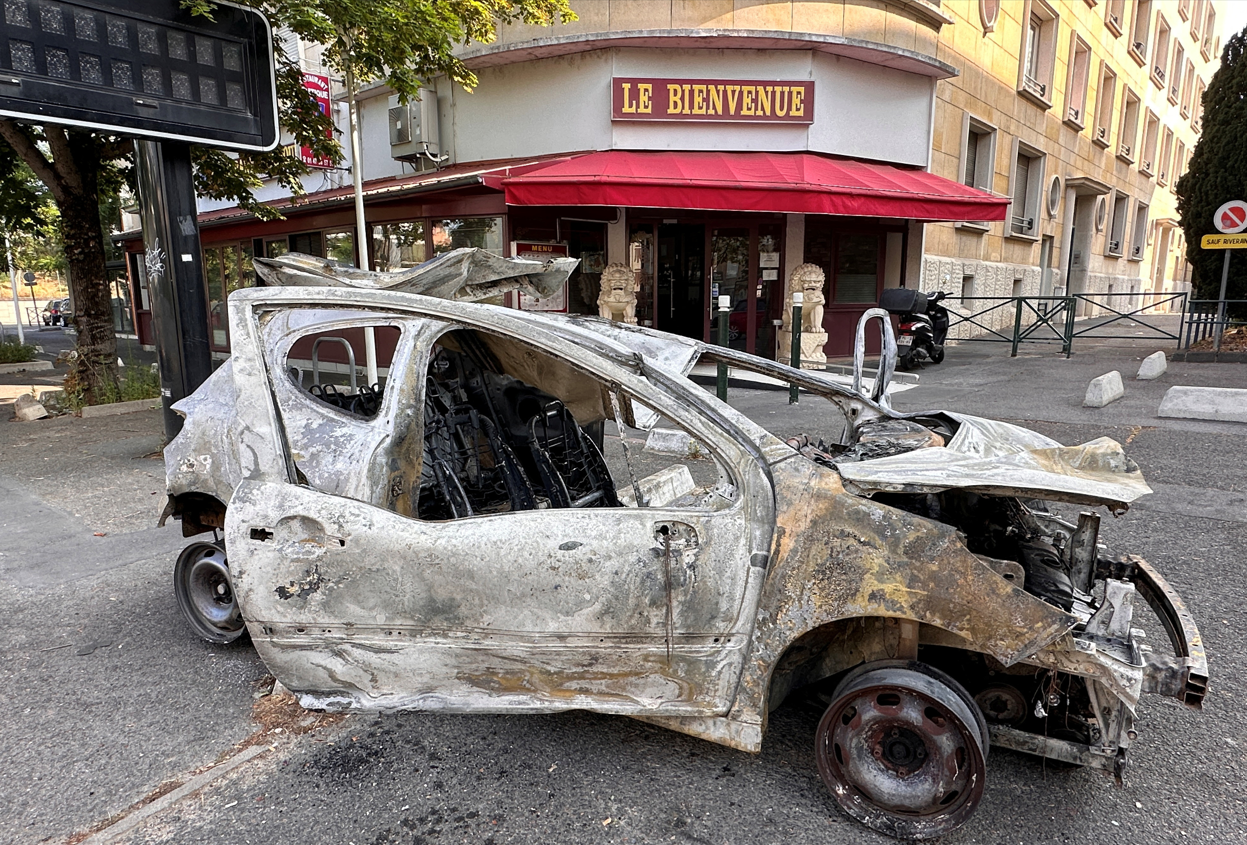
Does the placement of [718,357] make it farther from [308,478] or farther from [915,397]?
[915,397]

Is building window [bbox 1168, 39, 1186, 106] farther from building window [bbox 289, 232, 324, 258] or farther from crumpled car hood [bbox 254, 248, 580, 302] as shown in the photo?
crumpled car hood [bbox 254, 248, 580, 302]

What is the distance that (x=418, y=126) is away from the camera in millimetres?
13117

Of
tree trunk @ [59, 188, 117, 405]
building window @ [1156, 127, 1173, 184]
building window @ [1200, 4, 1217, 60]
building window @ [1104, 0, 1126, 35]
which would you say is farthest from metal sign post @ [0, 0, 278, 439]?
building window @ [1200, 4, 1217, 60]

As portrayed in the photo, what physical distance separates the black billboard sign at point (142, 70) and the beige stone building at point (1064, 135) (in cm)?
1226

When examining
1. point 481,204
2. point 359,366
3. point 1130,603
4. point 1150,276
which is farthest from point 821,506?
point 1150,276

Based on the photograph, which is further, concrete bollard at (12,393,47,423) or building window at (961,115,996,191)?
building window at (961,115,996,191)

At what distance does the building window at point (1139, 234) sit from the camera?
30344 millimetres

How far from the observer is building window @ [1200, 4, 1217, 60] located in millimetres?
34656

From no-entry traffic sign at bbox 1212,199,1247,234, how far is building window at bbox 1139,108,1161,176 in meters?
21.5

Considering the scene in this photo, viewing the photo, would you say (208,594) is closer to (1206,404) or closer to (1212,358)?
(1206,404)

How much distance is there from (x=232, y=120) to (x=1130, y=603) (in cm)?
669

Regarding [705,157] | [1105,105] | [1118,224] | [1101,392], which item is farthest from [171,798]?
[1118,224]

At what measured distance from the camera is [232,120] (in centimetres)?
589

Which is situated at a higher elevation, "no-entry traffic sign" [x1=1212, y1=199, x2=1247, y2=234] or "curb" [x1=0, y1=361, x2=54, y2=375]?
"no-entry traffic sign" [x1=1212, y1=199, x2=1247, y2=234]
